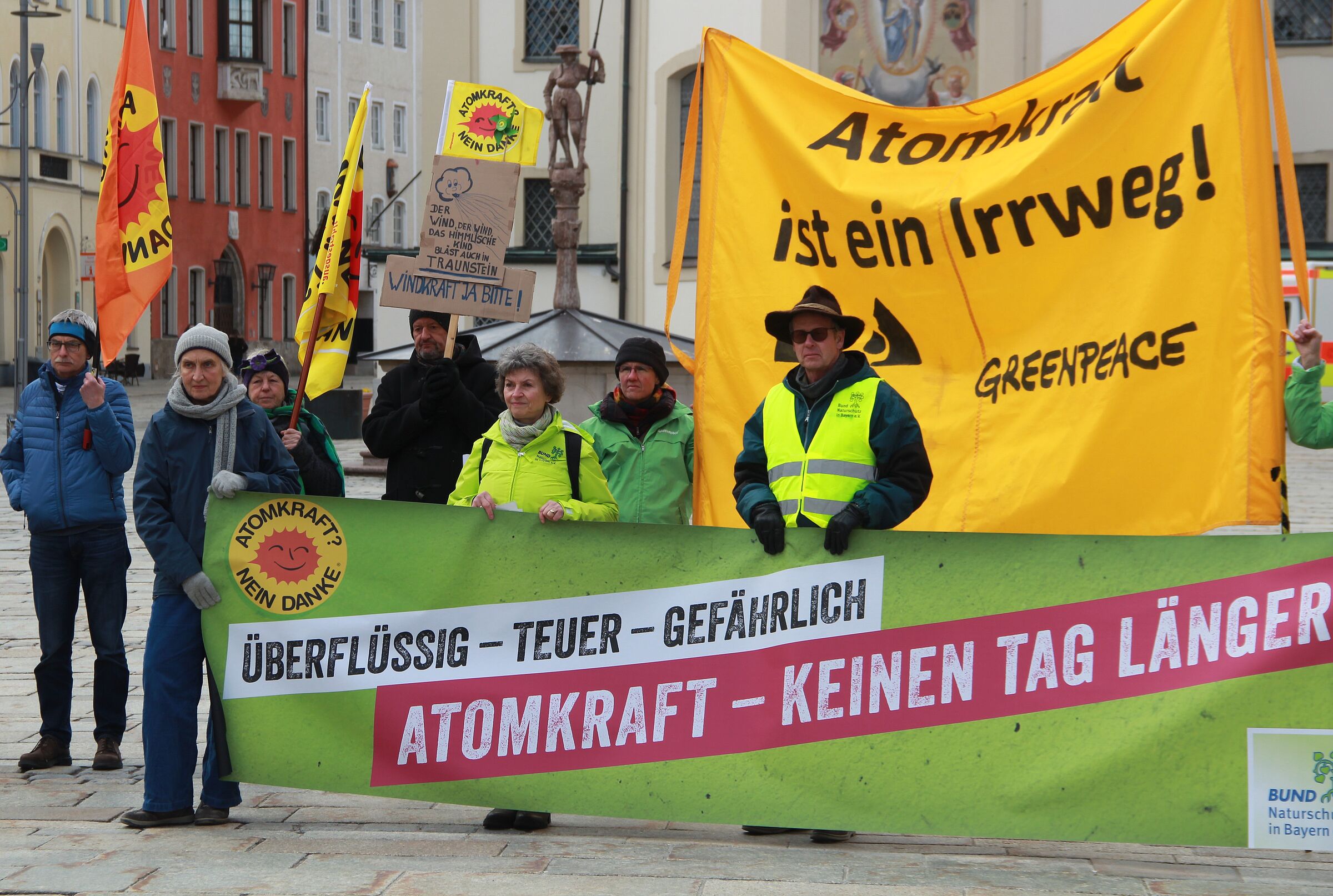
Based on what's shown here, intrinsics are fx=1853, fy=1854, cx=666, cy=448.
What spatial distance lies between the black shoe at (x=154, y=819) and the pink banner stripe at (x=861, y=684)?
2.19ft

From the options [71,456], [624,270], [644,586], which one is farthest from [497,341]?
Answer: [644,586]

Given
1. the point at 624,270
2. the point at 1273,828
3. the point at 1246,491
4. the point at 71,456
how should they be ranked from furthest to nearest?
the point at 624,270, the point at 71,456, the point at 1246,491, the point at 1273,828

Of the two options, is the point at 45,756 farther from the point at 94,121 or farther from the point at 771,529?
the point at 94,121

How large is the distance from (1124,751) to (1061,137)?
7.36 feet

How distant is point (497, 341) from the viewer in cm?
1964

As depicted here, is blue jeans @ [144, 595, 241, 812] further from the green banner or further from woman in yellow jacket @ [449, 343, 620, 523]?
woman in yellow jacket @ [449, 343, 620, 523]

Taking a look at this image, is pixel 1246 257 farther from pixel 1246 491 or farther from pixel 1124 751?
pixel 1124 751

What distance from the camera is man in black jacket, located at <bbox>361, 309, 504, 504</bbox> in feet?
24.5

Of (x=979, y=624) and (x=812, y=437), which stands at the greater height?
(x=812, y=437)

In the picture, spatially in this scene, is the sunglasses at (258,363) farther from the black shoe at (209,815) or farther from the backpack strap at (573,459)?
the black shoe at (209,815)

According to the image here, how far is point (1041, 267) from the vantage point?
6.66 meters

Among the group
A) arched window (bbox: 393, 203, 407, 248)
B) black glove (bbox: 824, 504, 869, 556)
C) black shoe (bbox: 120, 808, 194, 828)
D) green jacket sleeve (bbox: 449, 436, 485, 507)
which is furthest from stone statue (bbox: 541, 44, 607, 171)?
arched window (bbox: 393, 203, 407, 248)

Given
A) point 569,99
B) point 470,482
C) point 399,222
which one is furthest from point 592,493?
point 399,222

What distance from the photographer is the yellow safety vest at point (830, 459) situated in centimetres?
613
